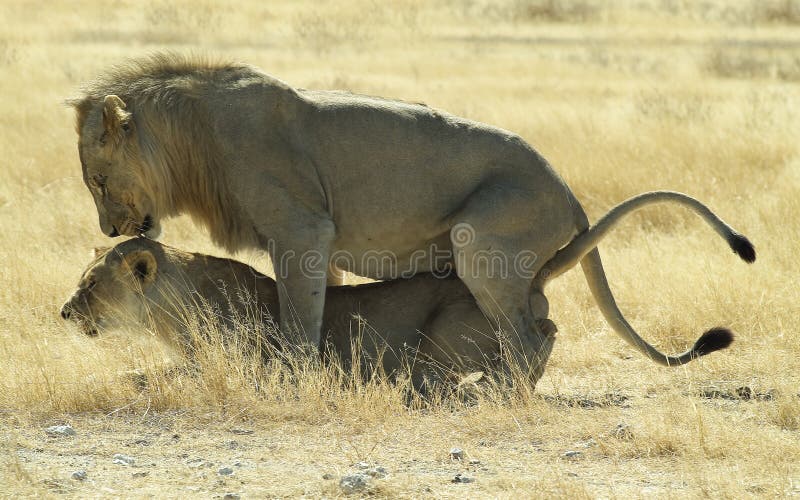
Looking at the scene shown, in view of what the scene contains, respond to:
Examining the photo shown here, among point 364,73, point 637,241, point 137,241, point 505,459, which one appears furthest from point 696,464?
point 364,73

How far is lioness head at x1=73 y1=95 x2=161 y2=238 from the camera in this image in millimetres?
7137

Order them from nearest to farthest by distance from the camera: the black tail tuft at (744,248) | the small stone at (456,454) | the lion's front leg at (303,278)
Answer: the small stone at (456,454) < the black tail tuft at (744,248) < the lion's front leg at (303,278)

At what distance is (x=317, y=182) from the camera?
7.30 meters

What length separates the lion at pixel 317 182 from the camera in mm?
7180

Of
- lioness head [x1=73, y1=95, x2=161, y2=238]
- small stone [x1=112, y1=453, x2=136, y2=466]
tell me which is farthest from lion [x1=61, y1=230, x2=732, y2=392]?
small stone [x1=112, y1=453, x2=136, y2=466]

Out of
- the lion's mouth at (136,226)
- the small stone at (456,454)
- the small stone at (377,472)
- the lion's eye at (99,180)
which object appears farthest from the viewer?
the lion's mouth at (136,226)

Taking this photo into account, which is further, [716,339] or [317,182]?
[317,182]

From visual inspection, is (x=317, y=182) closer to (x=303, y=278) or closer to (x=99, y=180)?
(x=303, y=278)

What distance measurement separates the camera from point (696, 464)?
18.7 ft

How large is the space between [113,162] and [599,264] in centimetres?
326

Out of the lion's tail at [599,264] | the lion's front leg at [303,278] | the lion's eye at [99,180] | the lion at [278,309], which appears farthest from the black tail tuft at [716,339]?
the lion's eye at [99,180]

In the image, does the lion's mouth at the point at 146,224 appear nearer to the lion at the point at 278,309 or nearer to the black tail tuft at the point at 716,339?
the lion at the point at 278,309

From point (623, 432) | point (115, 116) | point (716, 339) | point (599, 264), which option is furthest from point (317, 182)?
point (716, 339)

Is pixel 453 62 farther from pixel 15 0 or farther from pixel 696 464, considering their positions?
pixel 696 464
